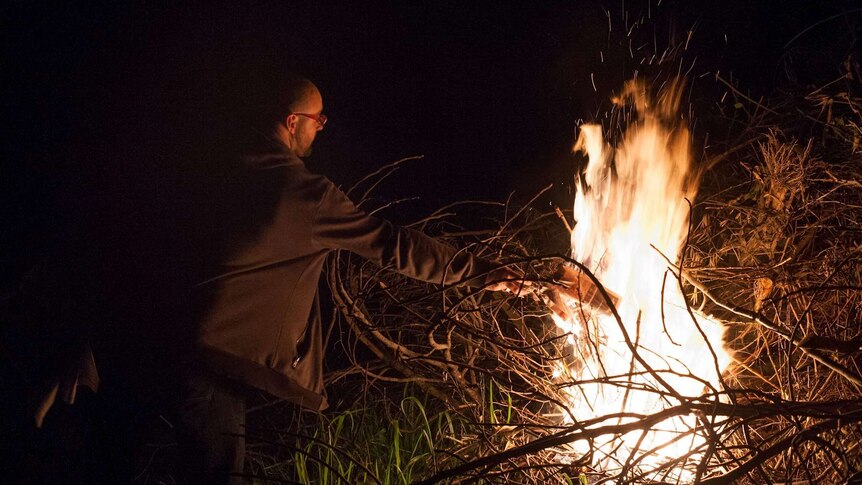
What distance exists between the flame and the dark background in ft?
1.82

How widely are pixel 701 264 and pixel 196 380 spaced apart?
2389 mm

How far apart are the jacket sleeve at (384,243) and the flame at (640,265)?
1.52ft

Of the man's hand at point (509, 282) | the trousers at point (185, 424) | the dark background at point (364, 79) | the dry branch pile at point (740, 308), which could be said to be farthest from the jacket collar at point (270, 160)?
the man's hand at point (509, 282)

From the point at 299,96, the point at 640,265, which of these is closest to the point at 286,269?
the point at 299,96

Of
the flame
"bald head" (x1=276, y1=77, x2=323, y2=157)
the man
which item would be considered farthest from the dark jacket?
the flame

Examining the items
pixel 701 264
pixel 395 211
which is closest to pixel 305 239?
pixel 701 264

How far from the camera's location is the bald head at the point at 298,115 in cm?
264

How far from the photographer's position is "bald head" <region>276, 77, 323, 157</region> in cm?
264

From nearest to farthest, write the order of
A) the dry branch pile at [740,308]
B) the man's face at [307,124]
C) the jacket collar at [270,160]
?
the dry branch pile at [740,308], the jacket collar at [270,160], the man's face at [307,124]

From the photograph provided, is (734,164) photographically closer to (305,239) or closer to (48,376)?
(305,239)

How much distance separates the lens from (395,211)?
5410 mm

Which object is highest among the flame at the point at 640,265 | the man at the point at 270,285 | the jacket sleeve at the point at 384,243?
the flame at the point at 640,265

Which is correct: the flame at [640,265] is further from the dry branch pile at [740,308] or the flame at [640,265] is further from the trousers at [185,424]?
the trousers at [185,424]

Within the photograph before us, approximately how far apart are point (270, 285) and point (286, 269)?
85mm
